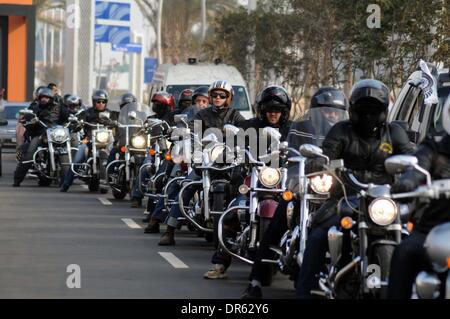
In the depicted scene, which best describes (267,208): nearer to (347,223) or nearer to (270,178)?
(270,178)

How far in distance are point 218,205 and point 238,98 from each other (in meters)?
15.6

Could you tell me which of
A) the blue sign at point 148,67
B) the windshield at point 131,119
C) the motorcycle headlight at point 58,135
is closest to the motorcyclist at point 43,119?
the motorcycle headlight at point 58,135

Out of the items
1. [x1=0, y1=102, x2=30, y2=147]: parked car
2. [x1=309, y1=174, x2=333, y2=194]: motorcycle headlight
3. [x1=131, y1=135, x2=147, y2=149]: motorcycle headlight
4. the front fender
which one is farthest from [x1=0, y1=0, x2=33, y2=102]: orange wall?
[x1=309, y1=174, x2=333, y2=194]: motorcycle headlight

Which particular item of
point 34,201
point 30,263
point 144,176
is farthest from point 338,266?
point 34,201

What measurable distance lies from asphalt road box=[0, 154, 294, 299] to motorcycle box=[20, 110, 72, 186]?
362 cm

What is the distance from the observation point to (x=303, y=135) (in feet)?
38.2

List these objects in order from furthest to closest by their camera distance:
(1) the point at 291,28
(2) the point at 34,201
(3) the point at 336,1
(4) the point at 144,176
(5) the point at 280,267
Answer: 1. (1) the point at 291,28
2. (3) the point at 336,1
3. (2) the point at 34,201
4. (4) the point at 144,176
5. (5) the point at 280,267

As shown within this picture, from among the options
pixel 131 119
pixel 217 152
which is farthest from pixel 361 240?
pixel 131 119

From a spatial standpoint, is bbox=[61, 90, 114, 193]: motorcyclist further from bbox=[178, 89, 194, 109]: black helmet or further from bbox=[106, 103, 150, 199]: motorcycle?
bbox=[178, 89, 194, 109]: black helmet

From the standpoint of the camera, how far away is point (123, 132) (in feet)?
76.5

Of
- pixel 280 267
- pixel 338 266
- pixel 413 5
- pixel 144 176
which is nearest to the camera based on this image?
pixel 338 266

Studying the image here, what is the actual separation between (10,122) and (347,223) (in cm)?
3287

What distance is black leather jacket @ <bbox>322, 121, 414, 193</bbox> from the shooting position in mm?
10547

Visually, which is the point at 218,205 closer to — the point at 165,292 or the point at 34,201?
the point at 165,292
